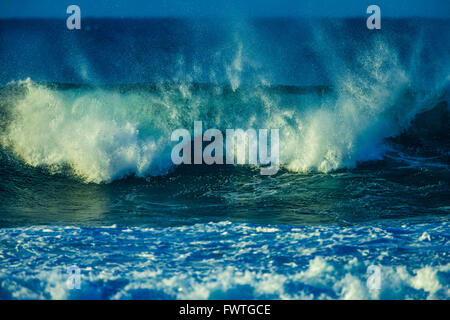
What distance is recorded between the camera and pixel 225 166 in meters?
8.27

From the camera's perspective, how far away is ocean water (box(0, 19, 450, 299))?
14.0 ft

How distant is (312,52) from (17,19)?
7393 millimetres

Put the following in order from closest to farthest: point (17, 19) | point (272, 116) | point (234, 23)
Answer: point (272, 116)
point (234, 23)
point (17, 19)

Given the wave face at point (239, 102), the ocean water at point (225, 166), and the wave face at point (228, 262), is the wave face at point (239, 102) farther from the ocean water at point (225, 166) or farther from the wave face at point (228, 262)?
the wave face at point (228, 262)

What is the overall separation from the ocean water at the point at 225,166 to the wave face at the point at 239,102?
3 centimetres

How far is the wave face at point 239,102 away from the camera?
814 centimetres

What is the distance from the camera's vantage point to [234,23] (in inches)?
436

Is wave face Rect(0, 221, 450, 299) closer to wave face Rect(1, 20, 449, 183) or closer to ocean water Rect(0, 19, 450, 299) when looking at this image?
ocean water Rect(0, 19, 450, 299)

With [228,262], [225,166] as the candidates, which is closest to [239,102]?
[225,166]

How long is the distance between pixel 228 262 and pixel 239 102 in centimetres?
531

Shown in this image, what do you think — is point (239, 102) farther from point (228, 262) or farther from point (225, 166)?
point (228, 262)

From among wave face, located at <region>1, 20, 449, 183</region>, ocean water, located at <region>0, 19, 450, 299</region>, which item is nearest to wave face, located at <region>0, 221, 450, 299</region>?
ocean water, located at <region>0, 19, 450, 299</region>
